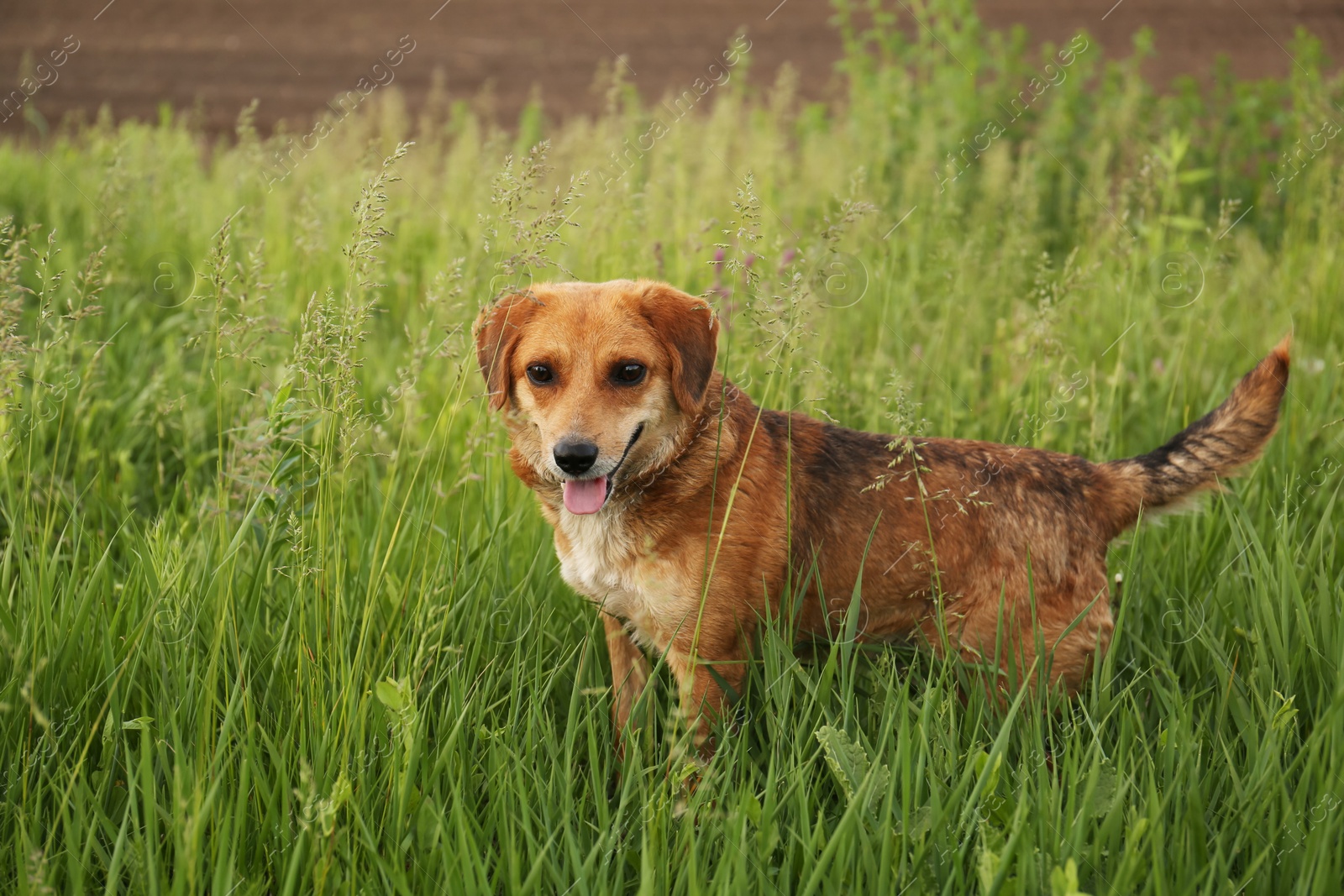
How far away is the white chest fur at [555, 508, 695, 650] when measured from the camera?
285 centimetres

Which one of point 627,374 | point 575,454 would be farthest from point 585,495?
point 627,374

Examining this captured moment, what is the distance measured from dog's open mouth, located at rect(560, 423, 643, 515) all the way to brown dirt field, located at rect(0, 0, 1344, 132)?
11415 mm

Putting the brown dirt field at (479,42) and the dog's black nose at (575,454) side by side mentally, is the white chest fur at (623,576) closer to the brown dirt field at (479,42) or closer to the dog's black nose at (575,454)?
the dog's black nose at (575,454)

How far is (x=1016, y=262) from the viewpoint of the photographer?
16.9ft

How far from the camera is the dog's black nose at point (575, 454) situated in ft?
8.77

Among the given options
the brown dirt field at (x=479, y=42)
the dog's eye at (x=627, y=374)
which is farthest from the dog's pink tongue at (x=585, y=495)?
the brown dirt field at (x=479, y=42)

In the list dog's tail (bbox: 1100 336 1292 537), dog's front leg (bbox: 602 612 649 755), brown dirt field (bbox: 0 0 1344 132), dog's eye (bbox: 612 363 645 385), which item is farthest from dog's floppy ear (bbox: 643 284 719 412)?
brown dirt field (bbox: 0 0 1344 132)

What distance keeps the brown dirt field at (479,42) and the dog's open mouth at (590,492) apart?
11.4m

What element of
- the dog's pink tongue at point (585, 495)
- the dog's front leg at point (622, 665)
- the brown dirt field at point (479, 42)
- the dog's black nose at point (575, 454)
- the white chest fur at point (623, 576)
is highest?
the brown dirt field at point (479, 42)

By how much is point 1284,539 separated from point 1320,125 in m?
4.64

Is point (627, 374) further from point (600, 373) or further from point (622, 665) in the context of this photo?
point (622, 665)

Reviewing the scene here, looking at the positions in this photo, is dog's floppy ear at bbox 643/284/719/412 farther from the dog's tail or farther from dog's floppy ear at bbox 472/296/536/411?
the dog's tail

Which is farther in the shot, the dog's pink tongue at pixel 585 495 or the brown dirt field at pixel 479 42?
the brown dirt field at pixel 479 42

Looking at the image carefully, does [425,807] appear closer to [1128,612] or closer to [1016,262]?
[1128,612]
